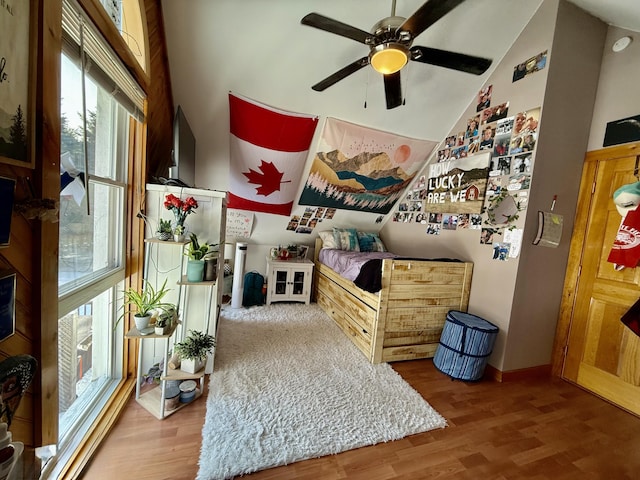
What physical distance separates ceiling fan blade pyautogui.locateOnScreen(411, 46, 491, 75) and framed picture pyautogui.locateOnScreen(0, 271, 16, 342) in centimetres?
206

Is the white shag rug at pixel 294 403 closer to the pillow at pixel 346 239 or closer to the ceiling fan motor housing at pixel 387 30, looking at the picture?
the pillow at pixel 346 239

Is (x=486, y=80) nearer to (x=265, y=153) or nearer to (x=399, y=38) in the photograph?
(x=399, y=38)

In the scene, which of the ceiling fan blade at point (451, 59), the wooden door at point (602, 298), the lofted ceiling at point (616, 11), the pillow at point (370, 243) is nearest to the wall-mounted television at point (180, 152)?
the ceiling fan blade at point (451, 59)

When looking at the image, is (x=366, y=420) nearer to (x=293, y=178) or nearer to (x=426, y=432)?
(x=426, y=432)

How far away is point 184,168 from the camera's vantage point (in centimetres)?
198

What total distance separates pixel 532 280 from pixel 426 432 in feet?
5.08

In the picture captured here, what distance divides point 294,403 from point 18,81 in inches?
76.9

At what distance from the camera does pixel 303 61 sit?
7.01 feet

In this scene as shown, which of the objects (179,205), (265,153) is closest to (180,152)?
(179,205)

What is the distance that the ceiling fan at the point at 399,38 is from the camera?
1.31m

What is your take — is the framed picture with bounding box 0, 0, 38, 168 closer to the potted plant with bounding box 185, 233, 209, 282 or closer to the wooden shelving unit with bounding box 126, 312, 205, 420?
the potted plant with bounding box 185, 233, 209, 282

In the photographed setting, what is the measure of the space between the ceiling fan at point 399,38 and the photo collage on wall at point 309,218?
78.8 inches

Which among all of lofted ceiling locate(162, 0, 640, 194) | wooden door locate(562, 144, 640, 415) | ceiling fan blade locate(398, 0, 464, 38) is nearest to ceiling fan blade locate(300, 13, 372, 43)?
ceiling fan blade locate(398, 0, 464, 38)

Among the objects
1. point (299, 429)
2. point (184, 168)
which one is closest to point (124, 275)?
point (184, 168)
